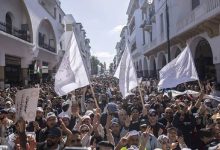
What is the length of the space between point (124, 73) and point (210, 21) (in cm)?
898

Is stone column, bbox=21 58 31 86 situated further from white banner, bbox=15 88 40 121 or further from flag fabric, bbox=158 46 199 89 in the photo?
white banner, bbox=15 88 40 121

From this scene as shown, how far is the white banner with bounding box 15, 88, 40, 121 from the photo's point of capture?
21.4 feet

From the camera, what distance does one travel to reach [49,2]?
132ft

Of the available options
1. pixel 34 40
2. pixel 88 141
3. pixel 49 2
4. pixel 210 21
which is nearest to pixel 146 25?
pixel 49 2

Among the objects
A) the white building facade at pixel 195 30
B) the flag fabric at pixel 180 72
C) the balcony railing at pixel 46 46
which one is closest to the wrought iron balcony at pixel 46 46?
the balcony railing at pixel 46 46

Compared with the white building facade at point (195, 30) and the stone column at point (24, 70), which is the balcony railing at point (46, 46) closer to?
the stone column at point (24, 70)

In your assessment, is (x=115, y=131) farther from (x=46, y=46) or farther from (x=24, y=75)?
(x=46, y=46)

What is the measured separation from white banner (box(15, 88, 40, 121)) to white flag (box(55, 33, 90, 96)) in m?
1.58

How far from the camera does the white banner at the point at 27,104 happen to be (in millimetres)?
6523

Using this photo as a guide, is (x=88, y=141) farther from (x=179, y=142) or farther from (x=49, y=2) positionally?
(x=49, y=2)

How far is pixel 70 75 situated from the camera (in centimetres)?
843

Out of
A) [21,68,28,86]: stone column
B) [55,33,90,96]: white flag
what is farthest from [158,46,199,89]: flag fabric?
[21,68,28,86]: stone column

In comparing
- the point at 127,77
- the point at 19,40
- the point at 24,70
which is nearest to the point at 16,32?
the point at 19,40

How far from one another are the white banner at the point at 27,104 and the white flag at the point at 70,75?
1577 mm
